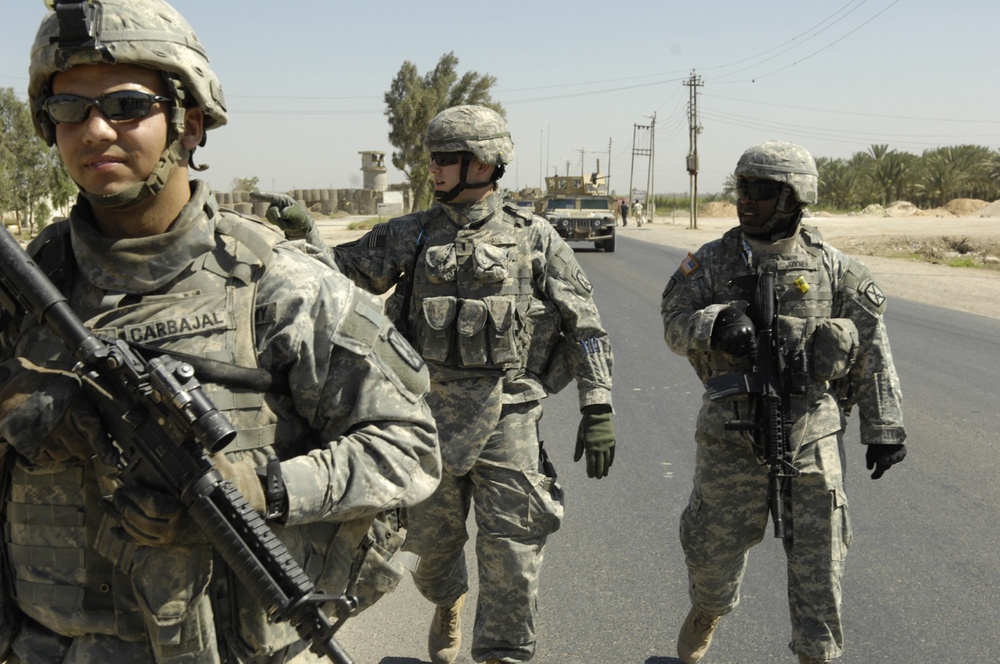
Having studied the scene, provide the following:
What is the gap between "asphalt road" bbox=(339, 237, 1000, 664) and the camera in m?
4.13

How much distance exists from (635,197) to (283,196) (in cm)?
5923

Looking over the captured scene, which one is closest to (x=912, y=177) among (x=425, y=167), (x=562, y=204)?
(x=425, y=167)

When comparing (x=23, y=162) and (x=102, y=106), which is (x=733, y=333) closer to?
(x=102, y=106)

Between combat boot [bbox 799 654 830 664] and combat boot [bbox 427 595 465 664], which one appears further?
combat boot [bbox 427 595 465 664]

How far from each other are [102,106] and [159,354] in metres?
0.47

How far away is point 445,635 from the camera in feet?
13.5

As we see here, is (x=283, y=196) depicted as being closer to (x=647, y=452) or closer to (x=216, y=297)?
(x=216, y=297)

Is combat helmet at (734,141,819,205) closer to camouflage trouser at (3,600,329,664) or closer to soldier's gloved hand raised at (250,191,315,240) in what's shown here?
soldier's gloved hand raised at (250,191,315,240)

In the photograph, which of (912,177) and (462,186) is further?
(912,177)

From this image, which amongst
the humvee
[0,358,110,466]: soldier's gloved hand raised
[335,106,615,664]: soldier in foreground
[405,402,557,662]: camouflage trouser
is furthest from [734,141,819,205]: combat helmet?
the humvee

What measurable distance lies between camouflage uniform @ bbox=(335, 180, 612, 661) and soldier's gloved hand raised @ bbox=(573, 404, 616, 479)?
1.9 inches

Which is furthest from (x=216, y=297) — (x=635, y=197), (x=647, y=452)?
(x=635, y=197)

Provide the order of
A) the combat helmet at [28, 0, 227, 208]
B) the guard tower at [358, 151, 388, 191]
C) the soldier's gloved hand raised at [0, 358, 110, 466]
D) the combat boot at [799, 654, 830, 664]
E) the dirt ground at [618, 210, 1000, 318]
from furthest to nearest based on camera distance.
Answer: the guard tower at [358, 151, 388, 191] → the dirt ground at [618, 210, 1000, 318] → the combat boot at [799, 654, 830, 664] → the combat helmet at [28, 0, 227, 208] → the soldier's gloved hand raised at [0, 358, 110, 466]

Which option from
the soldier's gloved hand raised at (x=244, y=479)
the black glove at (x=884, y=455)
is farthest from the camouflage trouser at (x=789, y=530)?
the soldier's gloved hand raised at (x=244, y=479)
